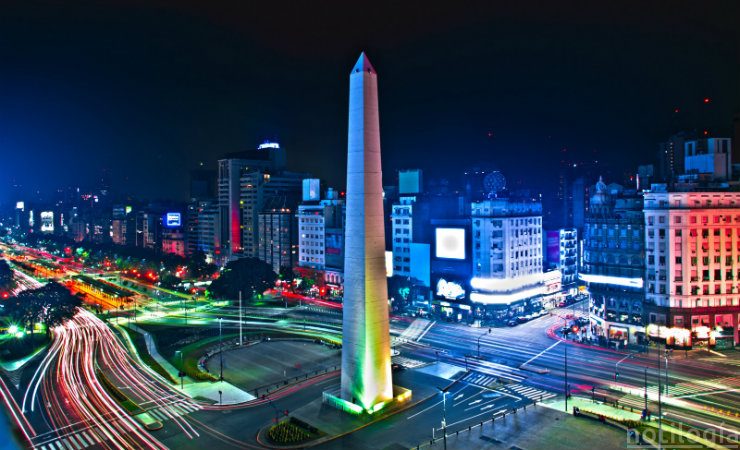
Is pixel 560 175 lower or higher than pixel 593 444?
higher

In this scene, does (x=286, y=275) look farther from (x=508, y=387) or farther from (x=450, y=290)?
(x=508, y=387)

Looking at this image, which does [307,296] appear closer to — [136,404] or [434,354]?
[434,354]

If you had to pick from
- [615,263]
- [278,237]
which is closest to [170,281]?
[278,237]

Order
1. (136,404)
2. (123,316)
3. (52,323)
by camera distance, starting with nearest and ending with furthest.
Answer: (136,404) < (52,323) < (123,316)

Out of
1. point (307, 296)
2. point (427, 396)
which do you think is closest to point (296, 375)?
point (427, 396)

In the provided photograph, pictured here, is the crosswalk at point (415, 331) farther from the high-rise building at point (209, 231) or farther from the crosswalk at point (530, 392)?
the high-rise building at point (209, 231)

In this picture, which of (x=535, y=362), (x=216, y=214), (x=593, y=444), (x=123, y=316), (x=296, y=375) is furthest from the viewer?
(x=216, y=214)

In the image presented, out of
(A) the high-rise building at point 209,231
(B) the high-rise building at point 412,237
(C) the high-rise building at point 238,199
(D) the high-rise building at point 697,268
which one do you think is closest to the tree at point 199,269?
(C) the high-rise building at point 238,199
